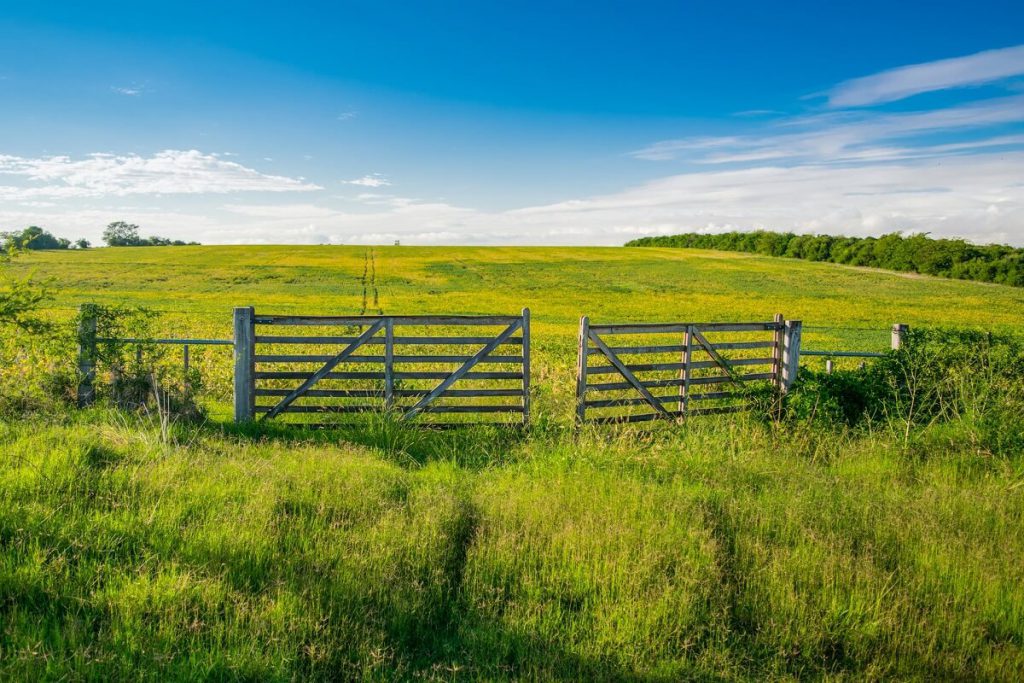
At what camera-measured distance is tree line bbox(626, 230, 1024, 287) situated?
200 feet

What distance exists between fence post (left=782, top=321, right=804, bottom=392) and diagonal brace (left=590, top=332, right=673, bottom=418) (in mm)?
2592

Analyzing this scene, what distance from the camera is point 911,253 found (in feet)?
228

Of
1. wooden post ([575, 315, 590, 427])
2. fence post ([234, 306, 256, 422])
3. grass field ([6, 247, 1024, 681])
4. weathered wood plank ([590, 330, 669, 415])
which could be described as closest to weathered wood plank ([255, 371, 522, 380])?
fence post ([234, 306, 256, 422])

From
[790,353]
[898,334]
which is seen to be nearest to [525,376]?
[790,353]

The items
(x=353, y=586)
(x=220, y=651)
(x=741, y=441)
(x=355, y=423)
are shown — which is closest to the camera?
(x=220, y=651)

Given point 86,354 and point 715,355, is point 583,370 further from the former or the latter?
point 86,354

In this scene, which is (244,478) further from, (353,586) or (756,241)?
(756,241)

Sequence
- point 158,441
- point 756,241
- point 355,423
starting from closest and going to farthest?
1. point 158,441
2. point 355,423
3. point 756,241

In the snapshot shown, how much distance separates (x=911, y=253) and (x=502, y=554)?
77.8 meters

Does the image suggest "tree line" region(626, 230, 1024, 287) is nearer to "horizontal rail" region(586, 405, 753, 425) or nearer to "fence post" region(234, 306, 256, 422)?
"horizontal rail" region(586, 405, 753, 425)

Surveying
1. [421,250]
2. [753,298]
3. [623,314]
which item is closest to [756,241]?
[421,250]

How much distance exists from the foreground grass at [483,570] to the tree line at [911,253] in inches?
2624

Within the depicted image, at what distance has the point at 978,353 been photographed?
38.2 feet

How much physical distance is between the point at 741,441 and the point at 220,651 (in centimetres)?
705
